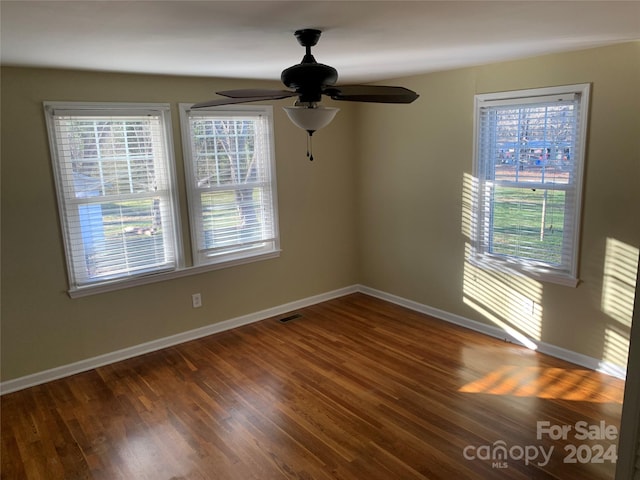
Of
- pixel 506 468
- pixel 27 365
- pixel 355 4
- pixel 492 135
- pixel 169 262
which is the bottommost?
pixel 506 468

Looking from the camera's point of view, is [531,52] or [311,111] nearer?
[311,111]

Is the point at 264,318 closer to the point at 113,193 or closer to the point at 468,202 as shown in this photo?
the point at 113,193

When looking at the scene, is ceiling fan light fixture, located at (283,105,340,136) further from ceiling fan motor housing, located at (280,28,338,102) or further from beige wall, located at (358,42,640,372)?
beige wall, located at (358,42,640,372)

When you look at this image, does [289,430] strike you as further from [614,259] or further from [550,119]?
[550,119]

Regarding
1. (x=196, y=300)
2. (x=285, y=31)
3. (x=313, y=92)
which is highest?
(x=285, y=31)

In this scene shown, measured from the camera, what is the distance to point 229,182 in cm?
430

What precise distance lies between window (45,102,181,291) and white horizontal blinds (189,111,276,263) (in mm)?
257

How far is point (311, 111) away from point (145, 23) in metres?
0.84

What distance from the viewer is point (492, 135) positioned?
386 centimetres

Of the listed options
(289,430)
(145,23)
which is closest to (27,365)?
(289,430)

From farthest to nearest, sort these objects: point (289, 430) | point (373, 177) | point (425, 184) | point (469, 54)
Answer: point (373, 177)
point (425, 184)
point (469, 54)
point (289, 430)

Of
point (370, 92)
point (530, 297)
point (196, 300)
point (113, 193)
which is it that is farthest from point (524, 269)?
point (113, 193)

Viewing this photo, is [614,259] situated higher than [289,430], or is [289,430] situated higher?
[614,259]

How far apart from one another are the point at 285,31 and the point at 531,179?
2.33m
